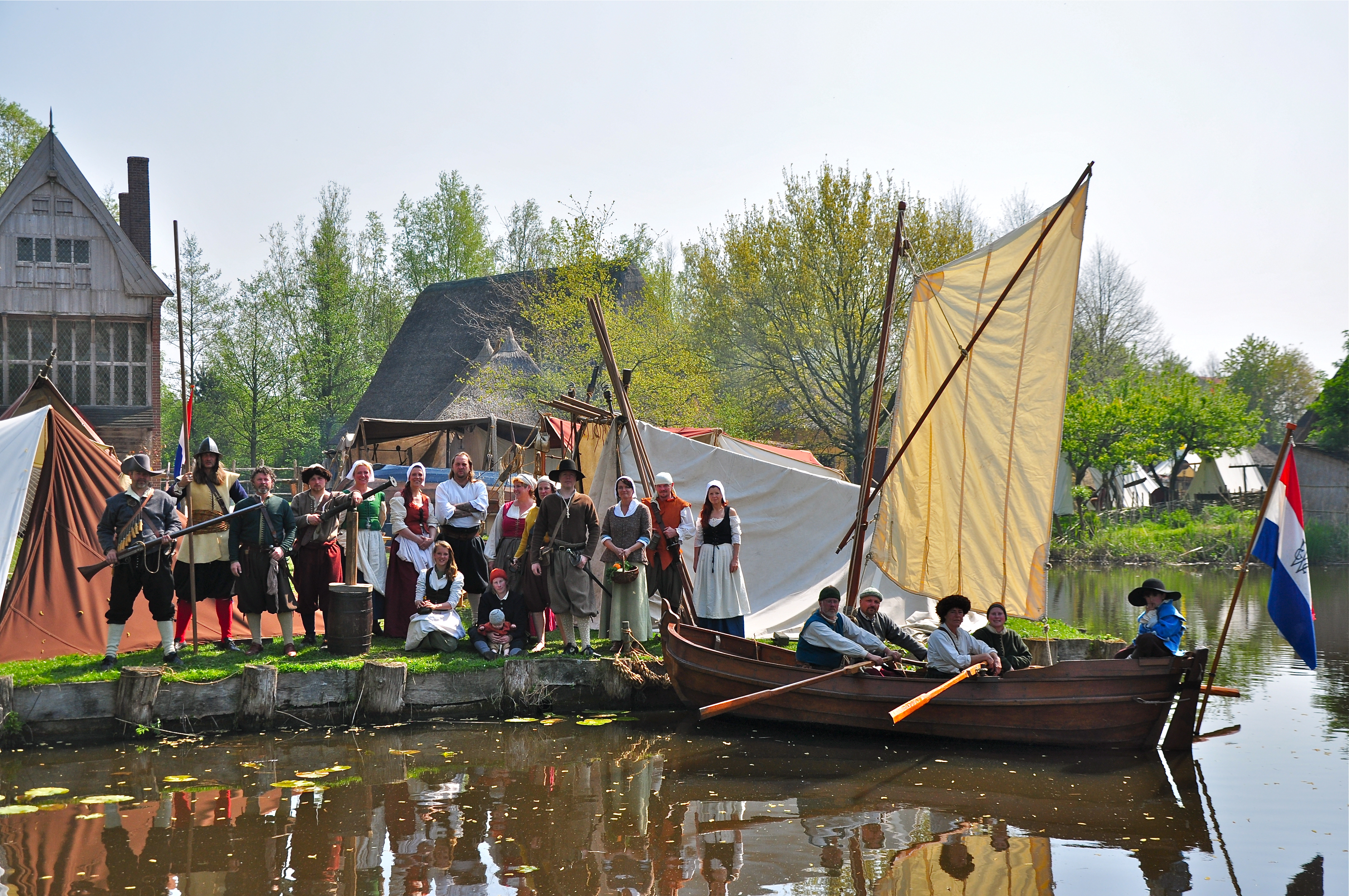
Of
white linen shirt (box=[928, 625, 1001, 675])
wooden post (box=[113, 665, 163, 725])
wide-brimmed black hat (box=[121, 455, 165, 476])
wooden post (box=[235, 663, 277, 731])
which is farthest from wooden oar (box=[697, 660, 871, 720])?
wide-brimmed black hat (box=[121, 455, 165, 476])

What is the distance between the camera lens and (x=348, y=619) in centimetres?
827

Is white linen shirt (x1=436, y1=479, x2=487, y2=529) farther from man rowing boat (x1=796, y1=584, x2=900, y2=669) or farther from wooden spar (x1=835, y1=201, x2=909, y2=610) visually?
wooden spar (x1=835, y1=201, x2=909, y2=610)

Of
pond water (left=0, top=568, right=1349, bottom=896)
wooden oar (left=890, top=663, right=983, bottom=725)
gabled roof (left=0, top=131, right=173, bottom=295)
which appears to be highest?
gabled roof (left=0, top=131, right=173, bottom=295)

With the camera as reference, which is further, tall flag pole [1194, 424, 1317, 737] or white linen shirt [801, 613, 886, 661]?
white linen shirt [801, 613, 886, 661]

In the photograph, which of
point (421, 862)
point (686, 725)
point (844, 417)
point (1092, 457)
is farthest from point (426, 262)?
point (421, 862)

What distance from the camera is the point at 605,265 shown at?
23734mm

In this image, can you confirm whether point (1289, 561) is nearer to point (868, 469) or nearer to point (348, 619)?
point (868, 469)

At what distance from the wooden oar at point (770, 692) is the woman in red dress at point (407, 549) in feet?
9.23

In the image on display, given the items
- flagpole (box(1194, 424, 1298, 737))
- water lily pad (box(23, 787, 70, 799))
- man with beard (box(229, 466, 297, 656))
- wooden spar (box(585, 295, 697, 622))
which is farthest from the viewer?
wooden spar (box(585, 295, 697, 622))

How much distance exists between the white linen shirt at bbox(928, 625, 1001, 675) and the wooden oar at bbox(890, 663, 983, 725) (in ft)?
0.32

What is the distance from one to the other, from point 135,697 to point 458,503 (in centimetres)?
284

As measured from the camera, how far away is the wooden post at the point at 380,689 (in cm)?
797

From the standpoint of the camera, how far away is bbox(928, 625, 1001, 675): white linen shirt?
25.0ft

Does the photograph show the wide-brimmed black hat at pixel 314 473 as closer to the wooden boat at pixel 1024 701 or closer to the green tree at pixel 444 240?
the wooden boat at pixel 1024 701
